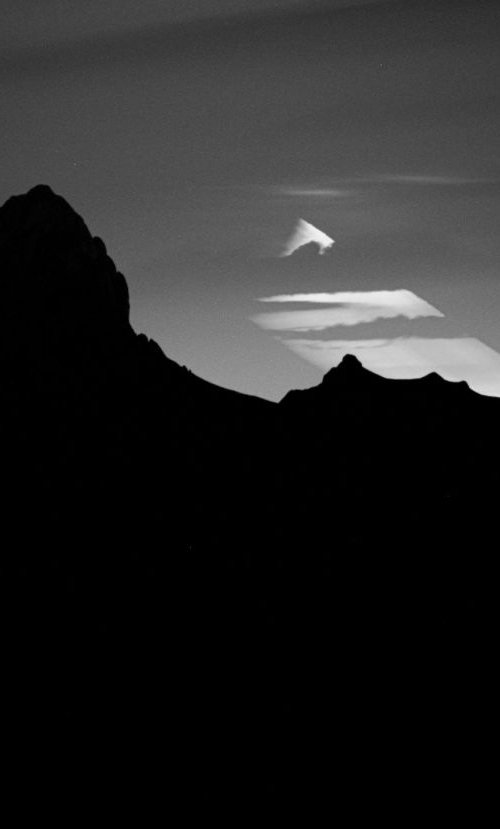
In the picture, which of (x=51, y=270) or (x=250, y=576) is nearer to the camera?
(x=250, y=576)

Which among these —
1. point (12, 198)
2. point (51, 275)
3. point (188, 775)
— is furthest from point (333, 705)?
point (12, 198)

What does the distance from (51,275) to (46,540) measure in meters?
62.9

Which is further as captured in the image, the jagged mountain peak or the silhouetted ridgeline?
the jagged mountain peak

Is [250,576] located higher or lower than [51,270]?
lower

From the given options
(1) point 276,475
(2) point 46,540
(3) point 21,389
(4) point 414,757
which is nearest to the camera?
(4) point 414,757

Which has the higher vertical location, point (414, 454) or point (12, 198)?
point (12, 198)

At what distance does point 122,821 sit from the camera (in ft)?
305

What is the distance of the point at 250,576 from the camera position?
121688mm

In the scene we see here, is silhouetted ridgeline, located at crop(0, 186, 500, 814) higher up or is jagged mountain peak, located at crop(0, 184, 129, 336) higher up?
jagged mountain peak, located at crop(0, 184, 129, 336)

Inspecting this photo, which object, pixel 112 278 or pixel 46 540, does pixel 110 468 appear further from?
pixel 112 278

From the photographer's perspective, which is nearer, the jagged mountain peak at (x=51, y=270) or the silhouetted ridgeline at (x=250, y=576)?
the silhouetted ridgeline at (x=250, y=576)

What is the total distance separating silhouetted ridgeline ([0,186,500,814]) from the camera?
102m

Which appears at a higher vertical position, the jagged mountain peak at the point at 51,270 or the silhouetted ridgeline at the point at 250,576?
the jagged mountain peak at the point at 51,270

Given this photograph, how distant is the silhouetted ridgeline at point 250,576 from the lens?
10175cm
